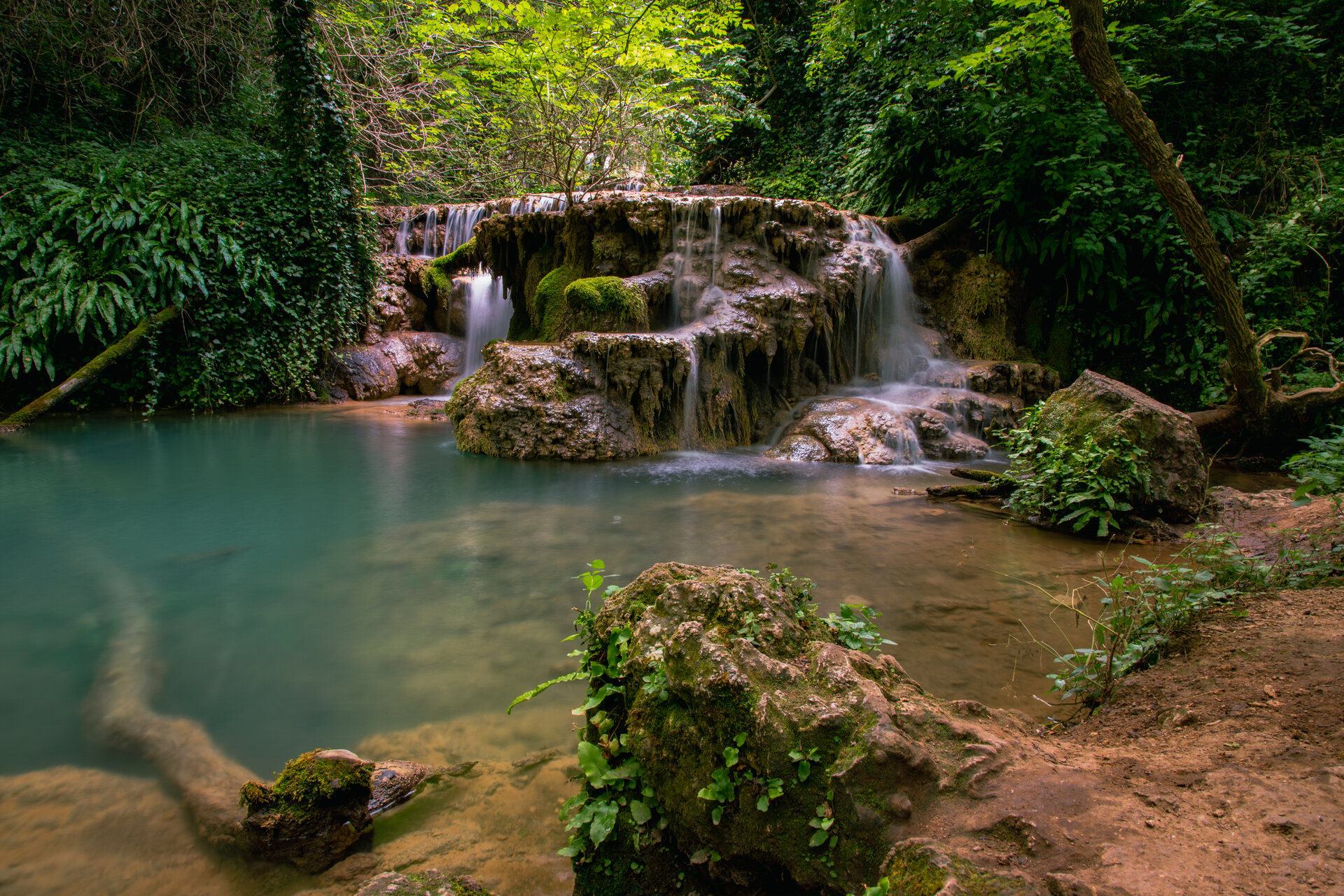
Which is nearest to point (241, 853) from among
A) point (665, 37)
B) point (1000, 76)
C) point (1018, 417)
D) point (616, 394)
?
point (616, 394)

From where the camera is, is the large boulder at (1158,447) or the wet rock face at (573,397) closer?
the large boulder at (1158,447)

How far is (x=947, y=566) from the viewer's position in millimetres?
4566

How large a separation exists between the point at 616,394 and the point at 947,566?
17.4 feet

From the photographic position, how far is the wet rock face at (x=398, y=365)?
44.9 feet

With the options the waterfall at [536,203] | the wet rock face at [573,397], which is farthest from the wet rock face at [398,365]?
the wet rock face at [573,397]

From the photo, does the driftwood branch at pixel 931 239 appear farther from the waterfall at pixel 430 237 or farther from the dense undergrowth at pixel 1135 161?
the waterfall at pixel 430 237

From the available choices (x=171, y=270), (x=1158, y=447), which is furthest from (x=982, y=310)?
(x=171, y=270)

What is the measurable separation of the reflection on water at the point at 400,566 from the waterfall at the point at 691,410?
3.15ft

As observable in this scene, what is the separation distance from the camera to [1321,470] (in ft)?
11.8

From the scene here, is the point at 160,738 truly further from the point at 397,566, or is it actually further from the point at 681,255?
the point at 681,255

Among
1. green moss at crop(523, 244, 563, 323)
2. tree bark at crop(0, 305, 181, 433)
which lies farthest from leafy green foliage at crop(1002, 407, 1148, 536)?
tree bark at crop(0, 305, 181, 433)

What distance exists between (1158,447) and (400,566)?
240 inches

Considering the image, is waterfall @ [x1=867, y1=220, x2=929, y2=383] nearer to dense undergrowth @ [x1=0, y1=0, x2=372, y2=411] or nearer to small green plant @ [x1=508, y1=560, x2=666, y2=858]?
small green plant @ [x1=508, y1=560, x2=666, y2=858]

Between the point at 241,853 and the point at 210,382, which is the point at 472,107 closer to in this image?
the point at 210,382
